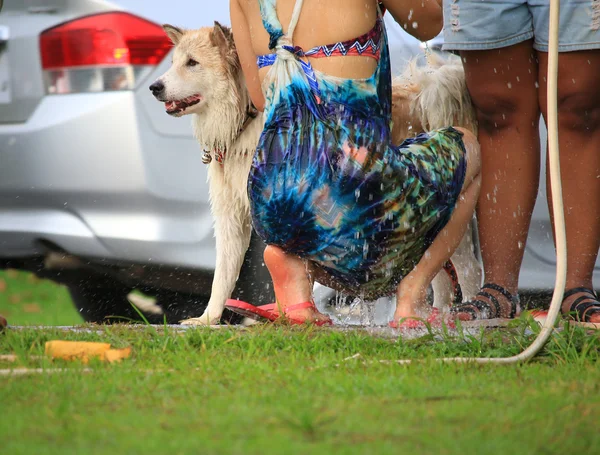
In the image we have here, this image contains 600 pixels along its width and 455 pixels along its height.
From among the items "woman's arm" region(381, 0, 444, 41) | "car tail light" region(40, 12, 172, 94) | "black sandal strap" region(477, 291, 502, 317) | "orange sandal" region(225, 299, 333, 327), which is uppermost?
"woman's arm" region(381, 0, 444, 41)

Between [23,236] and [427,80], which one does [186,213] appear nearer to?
[23,236]

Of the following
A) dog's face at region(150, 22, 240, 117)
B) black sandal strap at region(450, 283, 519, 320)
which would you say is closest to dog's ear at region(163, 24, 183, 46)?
dog's face at region(150, 22, 240, 117)

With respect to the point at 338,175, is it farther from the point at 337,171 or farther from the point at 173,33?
the point at 173,33

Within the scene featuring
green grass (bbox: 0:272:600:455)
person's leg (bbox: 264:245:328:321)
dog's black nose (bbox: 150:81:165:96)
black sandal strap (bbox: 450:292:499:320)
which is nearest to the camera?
green grass (bbox: 0:272:600:455)

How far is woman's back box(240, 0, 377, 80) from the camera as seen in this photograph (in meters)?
2.91

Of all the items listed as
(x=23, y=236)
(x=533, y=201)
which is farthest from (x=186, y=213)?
(x=533, y=201)

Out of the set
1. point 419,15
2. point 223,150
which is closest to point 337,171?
point 419,15

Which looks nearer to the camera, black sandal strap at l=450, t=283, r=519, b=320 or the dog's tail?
black sandal strap at l=450, t=283, r=519, b=320

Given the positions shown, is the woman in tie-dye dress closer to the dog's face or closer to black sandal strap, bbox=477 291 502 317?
black sandal strap, bbox=477 291 502 317

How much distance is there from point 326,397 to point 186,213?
1867 millimetres

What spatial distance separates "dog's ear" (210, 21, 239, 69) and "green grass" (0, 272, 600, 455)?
1600 mm

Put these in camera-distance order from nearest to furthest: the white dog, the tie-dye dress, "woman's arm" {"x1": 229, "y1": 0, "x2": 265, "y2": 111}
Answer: the tie-dye dress → "woman's arm" {"x1": 229, "y1": 0, "x2": 265, "y2": 111} → the white dog

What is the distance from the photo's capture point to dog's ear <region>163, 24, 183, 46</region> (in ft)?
12.8

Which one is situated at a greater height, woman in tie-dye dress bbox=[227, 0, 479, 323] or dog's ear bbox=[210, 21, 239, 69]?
dog's ear bbox=[210, 21, 239, 69]
